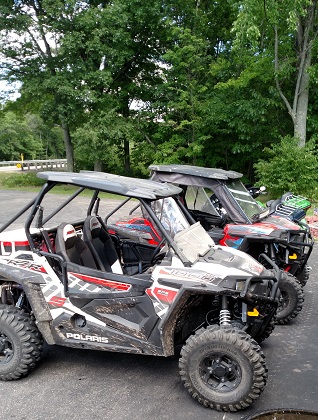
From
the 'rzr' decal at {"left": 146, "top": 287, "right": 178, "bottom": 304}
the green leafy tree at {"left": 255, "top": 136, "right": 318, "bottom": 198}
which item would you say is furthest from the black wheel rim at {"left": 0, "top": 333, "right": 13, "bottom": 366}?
the green leafy tree at {"left": 255, "top": 136, "right": 318, "bottom": 198}

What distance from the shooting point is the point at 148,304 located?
352cm

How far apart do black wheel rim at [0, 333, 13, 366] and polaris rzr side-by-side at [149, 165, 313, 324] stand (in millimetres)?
2821

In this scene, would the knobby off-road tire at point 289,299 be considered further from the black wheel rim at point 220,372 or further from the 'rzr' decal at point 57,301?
the 'rzr' decal at point 57,301

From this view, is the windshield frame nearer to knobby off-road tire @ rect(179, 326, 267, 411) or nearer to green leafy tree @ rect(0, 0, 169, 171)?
knobby off-road tire @ rect(179, 326, 267, 411)

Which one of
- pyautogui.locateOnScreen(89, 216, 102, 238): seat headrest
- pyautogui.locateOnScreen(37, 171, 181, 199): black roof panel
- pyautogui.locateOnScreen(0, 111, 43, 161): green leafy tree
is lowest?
pyautogui.locateOnScreen(0, 111, 43, 161): green leafy tree

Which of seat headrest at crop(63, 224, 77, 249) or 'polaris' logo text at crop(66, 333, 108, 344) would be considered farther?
seat headrest at crop(63, 224, 77, 249)

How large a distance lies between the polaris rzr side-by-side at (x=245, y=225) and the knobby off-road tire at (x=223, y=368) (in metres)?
1.76

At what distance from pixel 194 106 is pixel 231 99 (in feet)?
5.71

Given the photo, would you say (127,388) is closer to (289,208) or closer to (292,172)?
(289,208)

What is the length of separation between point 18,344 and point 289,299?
3.18m

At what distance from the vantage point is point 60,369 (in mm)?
4023

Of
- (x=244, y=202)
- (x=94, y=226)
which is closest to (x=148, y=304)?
(x=94, y=226)

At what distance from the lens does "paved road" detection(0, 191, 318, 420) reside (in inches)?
132

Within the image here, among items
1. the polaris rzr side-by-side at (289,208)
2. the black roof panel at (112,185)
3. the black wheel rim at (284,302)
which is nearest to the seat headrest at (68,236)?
the black roof panel at (112,185)
